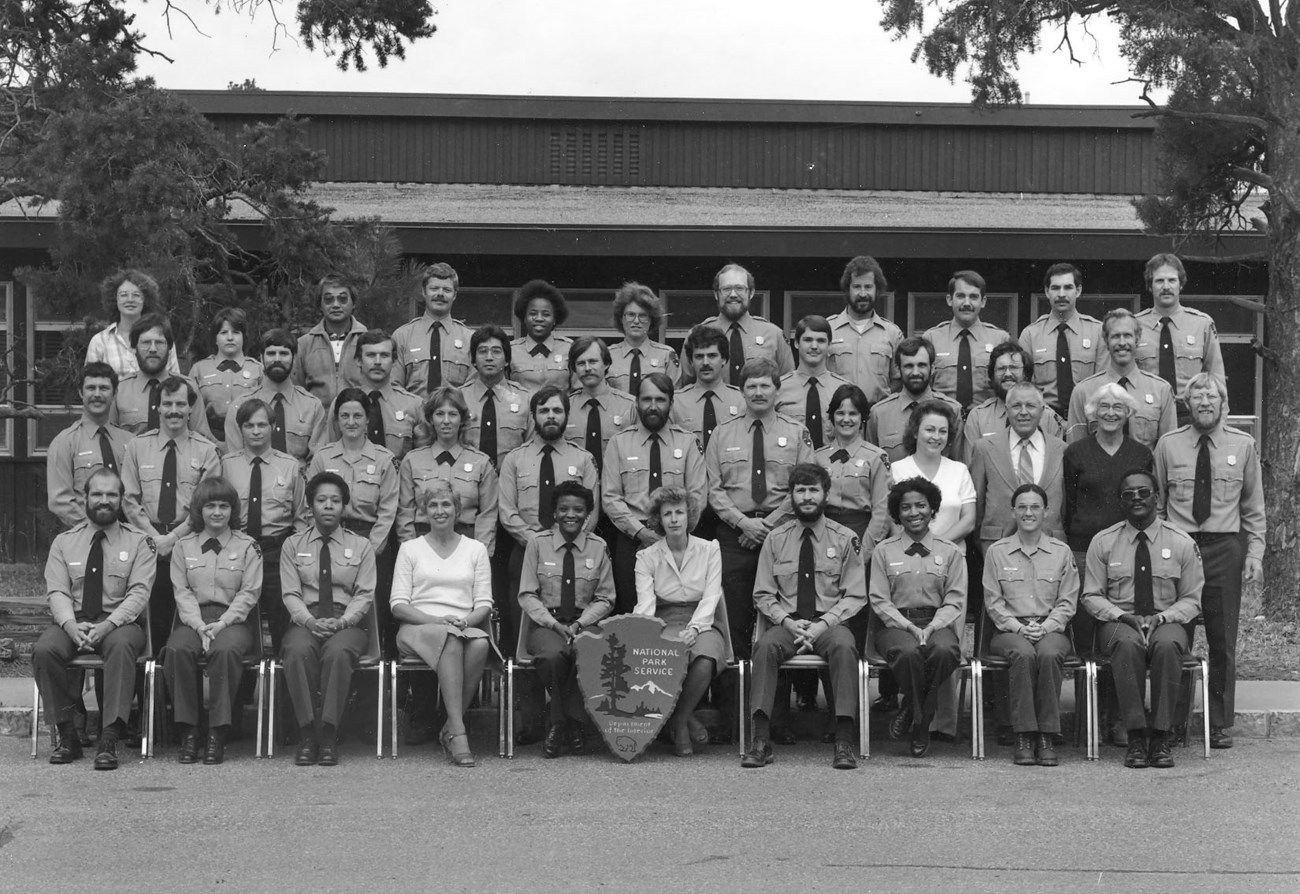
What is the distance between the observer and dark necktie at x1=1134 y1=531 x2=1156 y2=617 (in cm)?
845

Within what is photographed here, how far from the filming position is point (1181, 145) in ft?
46.3

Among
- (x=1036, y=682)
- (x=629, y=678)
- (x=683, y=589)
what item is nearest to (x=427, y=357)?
(x=683, y=589)

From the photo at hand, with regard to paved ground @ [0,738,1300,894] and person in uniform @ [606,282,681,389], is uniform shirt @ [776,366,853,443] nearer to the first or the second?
person in uniform @ [606,282,681,389]

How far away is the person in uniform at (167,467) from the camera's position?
8.98 meters

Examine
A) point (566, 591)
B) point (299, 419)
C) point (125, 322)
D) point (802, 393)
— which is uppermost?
point (125, 322)

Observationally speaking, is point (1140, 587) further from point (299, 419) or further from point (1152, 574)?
point (299, 419)

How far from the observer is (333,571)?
340 inches

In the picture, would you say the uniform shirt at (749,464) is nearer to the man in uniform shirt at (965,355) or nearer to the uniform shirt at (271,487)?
the man in uniform shirt at (965,355)

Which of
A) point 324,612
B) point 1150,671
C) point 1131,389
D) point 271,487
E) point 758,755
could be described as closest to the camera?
point 758,755

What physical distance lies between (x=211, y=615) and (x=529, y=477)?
1.84 metres

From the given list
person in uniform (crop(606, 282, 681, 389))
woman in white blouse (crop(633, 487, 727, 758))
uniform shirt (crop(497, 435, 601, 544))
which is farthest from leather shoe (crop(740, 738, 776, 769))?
person in uniform (crop(606, 282, 681, 389))

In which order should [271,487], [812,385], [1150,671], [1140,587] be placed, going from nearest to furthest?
[1150,671] → [1140,587] → [271,487] → [812,385]

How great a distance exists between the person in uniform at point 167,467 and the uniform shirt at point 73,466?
0.65 feet

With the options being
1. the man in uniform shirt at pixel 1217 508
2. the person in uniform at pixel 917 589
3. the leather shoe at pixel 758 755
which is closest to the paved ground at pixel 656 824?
the leather shoe at pixel 758 755
